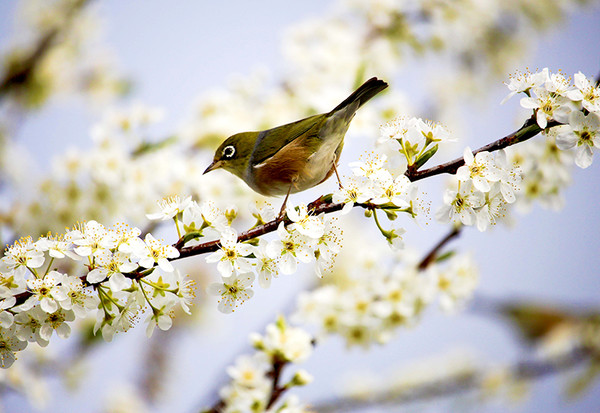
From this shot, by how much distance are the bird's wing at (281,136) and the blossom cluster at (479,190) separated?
413 millimetres

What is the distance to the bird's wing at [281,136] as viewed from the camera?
130 cm

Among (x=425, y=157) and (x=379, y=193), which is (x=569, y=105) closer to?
(x=425, y=157)

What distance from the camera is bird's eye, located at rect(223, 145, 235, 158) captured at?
1.56 meters

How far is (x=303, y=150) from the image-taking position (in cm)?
130

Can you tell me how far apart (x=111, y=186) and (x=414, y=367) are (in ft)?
8.38

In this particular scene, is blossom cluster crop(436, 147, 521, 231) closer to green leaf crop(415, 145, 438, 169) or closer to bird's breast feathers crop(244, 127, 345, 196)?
green leaf crop(415, 145, 438, 169)

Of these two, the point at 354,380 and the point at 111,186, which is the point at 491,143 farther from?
the point at 354,380

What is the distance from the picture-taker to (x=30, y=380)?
1.94 m

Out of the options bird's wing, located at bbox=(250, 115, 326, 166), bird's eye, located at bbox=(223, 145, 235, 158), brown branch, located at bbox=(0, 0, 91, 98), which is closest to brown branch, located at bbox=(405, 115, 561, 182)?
bird's wing, located at bbox=(250, 115, 326, 166)

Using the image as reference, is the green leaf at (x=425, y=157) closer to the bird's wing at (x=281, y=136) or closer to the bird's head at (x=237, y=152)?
the bird's wing at (x=281, y=136)

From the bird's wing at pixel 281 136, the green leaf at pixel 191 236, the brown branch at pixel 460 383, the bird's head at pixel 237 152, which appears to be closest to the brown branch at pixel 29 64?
the bird's head at pixel 237 152

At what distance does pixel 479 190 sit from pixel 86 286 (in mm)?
819

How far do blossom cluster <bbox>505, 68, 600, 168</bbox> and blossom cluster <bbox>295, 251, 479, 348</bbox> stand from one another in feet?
Answer: 2.80

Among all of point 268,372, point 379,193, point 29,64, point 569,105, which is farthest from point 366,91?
point 29,64
